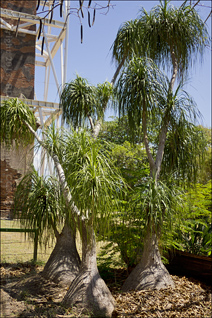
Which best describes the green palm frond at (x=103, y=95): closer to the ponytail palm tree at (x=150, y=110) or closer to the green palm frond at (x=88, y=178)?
the ponytail palm tree at (x=150, y=110)

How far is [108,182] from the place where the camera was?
4.40 meters

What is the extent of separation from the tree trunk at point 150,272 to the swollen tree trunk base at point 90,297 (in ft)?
2.45

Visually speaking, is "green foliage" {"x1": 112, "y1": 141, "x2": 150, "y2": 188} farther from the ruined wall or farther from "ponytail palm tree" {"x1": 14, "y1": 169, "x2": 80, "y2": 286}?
the ruined wall

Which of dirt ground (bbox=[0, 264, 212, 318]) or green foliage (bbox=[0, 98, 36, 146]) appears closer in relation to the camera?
dirt ground (bbox=[0, 264, 212, 318])

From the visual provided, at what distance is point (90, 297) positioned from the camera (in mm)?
4379

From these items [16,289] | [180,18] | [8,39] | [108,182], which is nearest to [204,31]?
[180,18]

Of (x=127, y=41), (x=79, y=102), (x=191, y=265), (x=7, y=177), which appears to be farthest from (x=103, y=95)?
(x=7, y=177)

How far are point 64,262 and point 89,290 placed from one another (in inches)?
50.6

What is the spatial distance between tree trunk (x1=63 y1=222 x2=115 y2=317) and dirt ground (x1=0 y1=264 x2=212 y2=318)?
0.38 feet

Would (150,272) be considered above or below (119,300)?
above

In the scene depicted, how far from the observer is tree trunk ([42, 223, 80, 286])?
5.50 meters

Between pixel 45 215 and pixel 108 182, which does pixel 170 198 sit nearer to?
pixel 108 182

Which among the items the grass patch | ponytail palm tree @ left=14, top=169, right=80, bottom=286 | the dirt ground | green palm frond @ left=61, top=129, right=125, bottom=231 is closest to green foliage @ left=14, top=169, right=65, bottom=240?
ponytail palm tree @ left=14, top=169, right=80, bottom=286

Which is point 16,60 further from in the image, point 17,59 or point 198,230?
point 198,230
